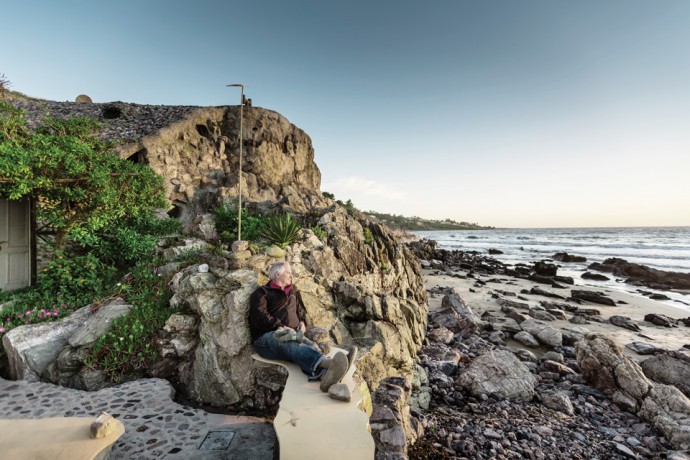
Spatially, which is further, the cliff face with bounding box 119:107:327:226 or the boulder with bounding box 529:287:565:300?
the boulder with bounding box 529:287:565:300

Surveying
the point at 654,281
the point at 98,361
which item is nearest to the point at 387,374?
the point at 98,361

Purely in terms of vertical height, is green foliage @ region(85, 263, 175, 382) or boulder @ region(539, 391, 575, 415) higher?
green foliage @ region(85, 263, 175, 382)

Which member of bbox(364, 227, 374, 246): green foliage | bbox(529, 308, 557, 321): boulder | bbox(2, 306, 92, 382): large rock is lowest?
bbox(529, 308, 557, 321): boulder

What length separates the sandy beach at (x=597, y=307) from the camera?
10964 mm

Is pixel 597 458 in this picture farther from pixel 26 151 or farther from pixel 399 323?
pixel 26 151

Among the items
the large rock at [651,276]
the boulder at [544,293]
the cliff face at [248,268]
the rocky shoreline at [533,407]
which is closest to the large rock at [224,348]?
the cliff face at [248,268]

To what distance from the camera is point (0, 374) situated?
576cm

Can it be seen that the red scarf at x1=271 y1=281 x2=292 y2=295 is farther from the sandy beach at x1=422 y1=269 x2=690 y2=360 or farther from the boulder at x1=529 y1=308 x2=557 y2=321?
the boulder at x1=529 y1=308 x2=557 y2=321

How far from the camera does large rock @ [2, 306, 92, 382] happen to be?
5441 mm

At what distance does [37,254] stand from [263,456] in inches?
402

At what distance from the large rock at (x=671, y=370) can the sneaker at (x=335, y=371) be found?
9.12m

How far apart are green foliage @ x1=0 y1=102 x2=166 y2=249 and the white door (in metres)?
1.08

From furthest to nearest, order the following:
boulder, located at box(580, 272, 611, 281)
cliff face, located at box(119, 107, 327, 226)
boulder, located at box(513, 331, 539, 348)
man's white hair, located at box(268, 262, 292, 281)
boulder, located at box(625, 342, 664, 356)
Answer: boulder, located at box(580, 272, 611, 281), cliff face, located at box(119, 107, 327, 226), boulder, located at box(513, 331, 539, 348), boulder, located at box(625, 342, 664, 356), man's white hair, located at box(268, 262, 292, 281)

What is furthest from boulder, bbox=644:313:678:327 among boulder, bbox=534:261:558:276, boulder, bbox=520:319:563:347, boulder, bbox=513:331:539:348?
boulder, bbox=534:261:558:276
